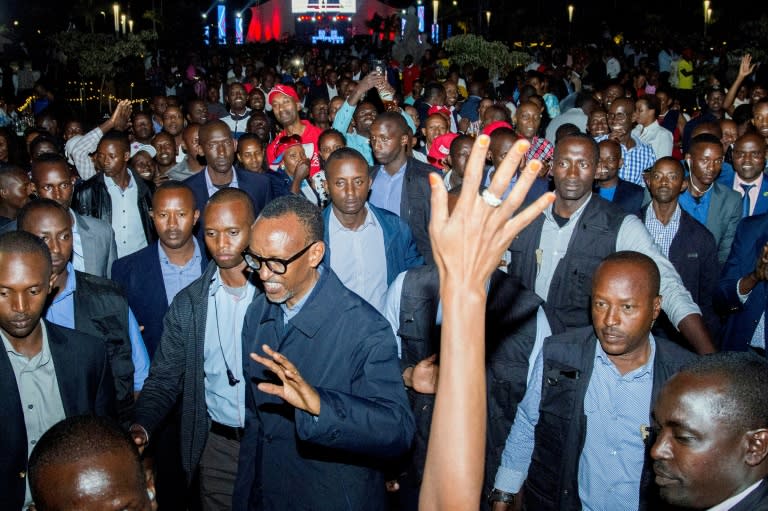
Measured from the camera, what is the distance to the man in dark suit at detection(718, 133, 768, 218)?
282 inches

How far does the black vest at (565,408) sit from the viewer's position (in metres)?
3.56

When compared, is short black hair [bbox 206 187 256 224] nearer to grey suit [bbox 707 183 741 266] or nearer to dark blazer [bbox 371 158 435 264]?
dark blazer [bbox 371 158 435 264]

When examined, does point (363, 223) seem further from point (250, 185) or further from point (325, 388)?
point (325, 388)

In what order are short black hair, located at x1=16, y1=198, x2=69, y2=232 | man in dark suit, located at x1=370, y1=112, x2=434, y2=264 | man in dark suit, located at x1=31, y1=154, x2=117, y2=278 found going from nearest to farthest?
short black hair, located at x1=16, y1=198, x2=69, y2=232 → man in dark suit, located at x1=31, y1=154, x2=117, y2=278 → man in dark suit, located at x1=370, y1=112, x2=434, y2=264

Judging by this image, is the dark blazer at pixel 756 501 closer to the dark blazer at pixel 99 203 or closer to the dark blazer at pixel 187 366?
the dark blazer at pixel 187 366

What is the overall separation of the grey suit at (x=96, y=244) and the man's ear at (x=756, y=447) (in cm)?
446

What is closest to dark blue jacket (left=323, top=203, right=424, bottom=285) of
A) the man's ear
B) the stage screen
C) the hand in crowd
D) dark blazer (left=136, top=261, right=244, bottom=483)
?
dark blazer (left=136, top=261, right=244, bottom=483)

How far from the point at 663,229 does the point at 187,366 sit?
13.1 ft

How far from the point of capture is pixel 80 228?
5.53 meters

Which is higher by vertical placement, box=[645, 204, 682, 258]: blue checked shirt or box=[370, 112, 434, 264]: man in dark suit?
box=[370, 112, 434, 264]: man in dark suit

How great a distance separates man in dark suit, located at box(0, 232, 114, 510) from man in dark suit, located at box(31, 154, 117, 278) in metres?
1.70

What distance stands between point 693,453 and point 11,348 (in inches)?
121

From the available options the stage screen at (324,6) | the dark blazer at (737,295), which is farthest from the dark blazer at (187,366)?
the stage screen at (324,6)

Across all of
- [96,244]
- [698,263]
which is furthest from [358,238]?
[698,263]
